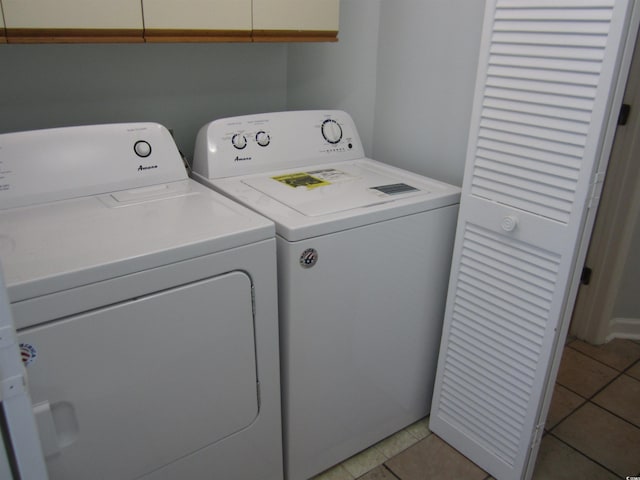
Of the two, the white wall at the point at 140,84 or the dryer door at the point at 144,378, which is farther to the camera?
the white wall at the point at 140,84

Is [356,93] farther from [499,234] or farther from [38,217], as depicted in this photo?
[38,217]

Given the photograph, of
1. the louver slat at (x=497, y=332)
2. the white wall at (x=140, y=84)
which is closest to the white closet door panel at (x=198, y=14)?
the white wall at (x=140, y=84)

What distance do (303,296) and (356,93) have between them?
1.01 metres

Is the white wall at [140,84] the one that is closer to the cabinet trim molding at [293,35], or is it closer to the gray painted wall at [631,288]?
the cabinet trim molding at [293,35]

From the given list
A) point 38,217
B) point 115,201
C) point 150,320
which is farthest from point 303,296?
point 38,217

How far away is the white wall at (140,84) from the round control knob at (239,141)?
0.38m

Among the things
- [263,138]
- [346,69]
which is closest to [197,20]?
[263,138]

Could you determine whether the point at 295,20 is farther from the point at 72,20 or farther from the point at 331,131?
the point at 72,20

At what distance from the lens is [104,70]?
175 cm

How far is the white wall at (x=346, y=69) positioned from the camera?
1.97 m

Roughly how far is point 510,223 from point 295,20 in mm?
920

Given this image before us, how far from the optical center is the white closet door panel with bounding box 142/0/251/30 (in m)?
1.38

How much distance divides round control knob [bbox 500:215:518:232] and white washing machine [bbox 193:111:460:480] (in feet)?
0.76

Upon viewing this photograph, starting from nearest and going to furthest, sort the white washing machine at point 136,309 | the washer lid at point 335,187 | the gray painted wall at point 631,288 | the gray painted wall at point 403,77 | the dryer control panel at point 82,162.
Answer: the white washing machine at point 136,309 → the dryer control panel at point 82,162 → the washer lid at point 335,187 → the gray painted wall at point 403,77 → the gray painted wall at point 631,288
